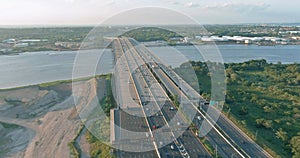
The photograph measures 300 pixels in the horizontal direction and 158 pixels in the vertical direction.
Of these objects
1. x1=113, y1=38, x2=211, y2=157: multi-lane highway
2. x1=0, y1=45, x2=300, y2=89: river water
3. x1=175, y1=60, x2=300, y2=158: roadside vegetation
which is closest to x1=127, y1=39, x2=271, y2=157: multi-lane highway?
x1=175, y1=60, x2=300, y2=158: roadside vegetation

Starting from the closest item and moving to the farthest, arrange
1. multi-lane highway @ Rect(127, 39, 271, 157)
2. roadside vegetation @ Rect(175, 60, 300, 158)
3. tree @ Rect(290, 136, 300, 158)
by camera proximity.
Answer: tree @ Rect(290, 136, 300, 158) → multi-lane highway @ Rect(127, 39, 271, 157) → roadside vegetation @ Rect(175, 60, 300, 158)

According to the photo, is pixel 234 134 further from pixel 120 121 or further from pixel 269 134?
pixel 120 121

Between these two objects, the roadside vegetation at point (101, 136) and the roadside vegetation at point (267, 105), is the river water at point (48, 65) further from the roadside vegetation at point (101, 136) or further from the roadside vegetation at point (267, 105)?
the roadside vegetation at point (101, 136)

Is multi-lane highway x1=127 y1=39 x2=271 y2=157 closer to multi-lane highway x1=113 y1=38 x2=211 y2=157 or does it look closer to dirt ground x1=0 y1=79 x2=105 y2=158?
multi-lane highway x1=113 y1=38 x2=211 y2=157

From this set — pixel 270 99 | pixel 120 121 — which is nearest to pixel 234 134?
pixel 120 121

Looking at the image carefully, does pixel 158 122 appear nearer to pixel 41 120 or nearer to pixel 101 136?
pixel 101 136

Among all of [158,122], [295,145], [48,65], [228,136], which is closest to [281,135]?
[295,145]
